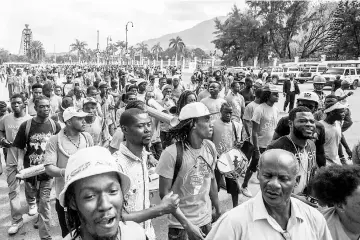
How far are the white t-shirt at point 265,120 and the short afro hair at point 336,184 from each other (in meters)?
3.30

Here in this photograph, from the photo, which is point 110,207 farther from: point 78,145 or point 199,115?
point 78,145

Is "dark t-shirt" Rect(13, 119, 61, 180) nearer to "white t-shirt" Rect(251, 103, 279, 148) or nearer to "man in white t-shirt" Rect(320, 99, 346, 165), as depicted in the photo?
"white t-shirt" Rect(251, 103, 279, 148)

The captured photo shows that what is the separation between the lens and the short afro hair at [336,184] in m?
2.32

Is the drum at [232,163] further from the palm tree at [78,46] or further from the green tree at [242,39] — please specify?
the palm tree at [78,46]

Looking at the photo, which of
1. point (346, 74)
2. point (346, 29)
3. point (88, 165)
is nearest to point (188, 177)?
point (88, 165)

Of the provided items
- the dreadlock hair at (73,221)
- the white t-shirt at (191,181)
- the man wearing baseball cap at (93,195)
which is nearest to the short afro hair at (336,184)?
the white t-shirt at (191,181)

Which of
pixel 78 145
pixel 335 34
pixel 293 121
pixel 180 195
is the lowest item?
pixel 180 195

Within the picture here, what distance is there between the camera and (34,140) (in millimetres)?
4344

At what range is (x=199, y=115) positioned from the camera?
319cm

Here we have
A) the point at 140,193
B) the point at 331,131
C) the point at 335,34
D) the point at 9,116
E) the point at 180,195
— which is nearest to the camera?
the point at 140,193

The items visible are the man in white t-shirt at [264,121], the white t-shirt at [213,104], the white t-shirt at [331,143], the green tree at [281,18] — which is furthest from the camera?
the green tree at [281,18]

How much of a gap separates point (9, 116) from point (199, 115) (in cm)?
354

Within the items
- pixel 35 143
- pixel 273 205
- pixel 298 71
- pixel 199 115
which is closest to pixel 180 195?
pixel 199 115

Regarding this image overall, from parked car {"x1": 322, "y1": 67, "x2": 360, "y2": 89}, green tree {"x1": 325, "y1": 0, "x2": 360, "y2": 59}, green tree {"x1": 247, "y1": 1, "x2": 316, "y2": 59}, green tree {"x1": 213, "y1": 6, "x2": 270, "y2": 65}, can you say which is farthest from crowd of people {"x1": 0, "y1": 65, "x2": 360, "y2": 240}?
green tree {"x1": 213, "y1": 6, "x2": 270, "y2": 65}
